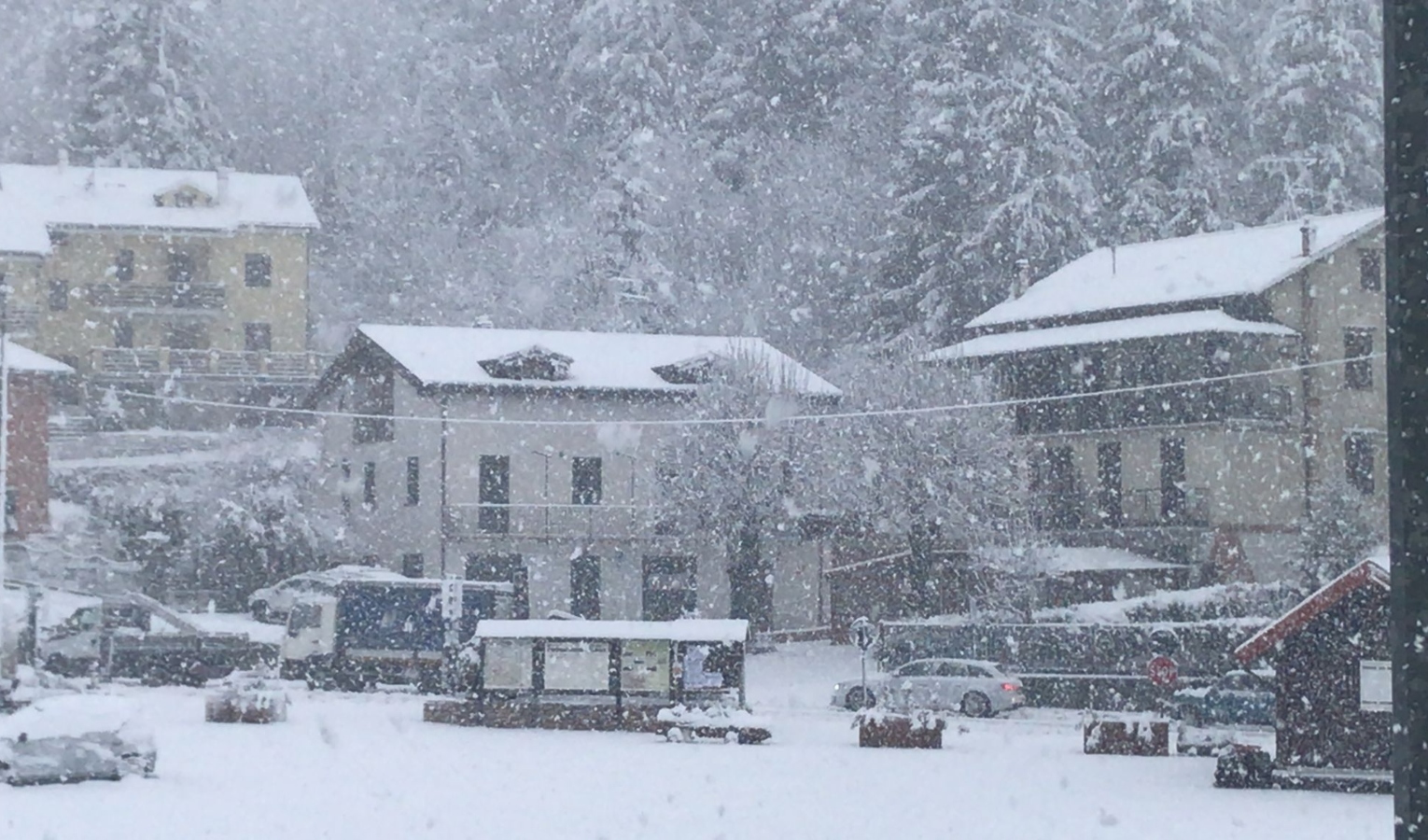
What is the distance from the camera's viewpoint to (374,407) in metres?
60.4

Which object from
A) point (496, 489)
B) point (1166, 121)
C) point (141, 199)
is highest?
point (1166, 121)

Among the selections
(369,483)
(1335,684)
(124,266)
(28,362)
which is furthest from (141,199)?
(1335,684)

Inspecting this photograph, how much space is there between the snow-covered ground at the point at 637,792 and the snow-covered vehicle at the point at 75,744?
426 mm

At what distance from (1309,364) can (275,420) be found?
1453 inches

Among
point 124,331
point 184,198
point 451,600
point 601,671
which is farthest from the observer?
point 184,198

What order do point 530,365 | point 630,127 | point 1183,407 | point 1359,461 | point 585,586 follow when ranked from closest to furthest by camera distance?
point 1183,407
point 1359,461
point 585,586
point 530,365
point 630,127

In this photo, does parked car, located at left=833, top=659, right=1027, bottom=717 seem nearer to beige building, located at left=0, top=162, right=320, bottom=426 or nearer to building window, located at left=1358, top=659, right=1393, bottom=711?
building window, located at left=1358, top=659, right=1393, bottom=711

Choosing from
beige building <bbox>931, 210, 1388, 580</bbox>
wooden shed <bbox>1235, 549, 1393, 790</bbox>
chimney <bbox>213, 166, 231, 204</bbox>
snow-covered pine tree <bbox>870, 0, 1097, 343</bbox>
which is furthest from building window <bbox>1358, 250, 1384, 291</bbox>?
chimney <bbox>213, 166, 231, 204</bbox>

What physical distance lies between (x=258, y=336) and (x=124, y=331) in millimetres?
4890

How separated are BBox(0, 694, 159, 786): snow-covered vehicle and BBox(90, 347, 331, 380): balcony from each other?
48025 mm

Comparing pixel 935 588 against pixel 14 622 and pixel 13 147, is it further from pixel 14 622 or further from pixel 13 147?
pixel 13 147

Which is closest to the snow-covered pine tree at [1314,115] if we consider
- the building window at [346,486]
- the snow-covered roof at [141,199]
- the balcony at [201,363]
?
the building window at [346,486]

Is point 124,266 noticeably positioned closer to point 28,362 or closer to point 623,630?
point 28,362

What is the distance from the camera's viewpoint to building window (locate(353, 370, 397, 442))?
5928 centimetres
